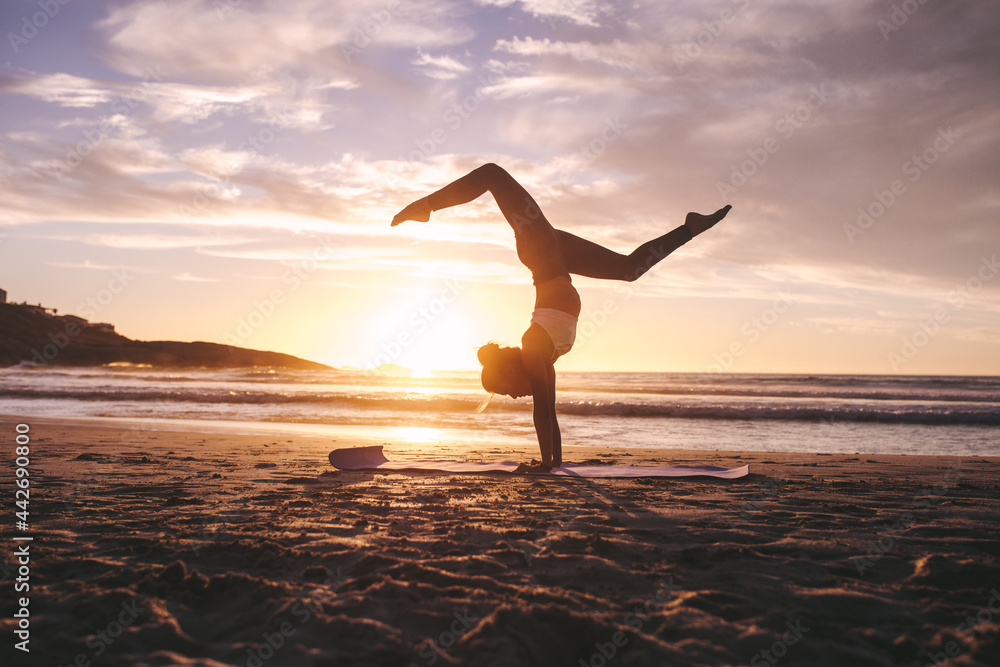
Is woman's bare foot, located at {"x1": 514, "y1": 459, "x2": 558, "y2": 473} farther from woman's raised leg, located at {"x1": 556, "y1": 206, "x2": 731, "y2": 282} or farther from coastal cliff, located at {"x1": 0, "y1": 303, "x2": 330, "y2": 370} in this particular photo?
coastal cliff, located at {"x1": 0, "y1": 303, "x2": 330, "y2": 370}

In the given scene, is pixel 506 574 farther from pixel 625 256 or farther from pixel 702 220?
pixel 702 220

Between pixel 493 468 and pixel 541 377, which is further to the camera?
pixel 493 468

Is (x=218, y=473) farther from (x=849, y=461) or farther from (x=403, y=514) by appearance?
(x=849, y=461)

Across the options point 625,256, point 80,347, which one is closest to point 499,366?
point 625,256

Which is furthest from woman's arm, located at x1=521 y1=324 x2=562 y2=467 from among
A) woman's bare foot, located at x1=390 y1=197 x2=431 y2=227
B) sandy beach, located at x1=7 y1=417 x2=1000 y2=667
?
woman's bare foot, located at x1=390 y1=197 x2=431 y2=227

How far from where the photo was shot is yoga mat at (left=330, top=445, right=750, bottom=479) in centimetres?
504

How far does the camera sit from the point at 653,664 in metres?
1.68

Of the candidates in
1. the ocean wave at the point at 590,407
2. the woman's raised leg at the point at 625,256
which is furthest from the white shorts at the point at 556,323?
the ocean wave at the point at 590,407

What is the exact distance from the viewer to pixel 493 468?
207 inches

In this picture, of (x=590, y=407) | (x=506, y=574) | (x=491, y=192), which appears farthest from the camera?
(x=590, y=407)

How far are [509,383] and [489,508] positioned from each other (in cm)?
179

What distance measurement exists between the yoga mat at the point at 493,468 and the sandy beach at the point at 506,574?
23.3 inches

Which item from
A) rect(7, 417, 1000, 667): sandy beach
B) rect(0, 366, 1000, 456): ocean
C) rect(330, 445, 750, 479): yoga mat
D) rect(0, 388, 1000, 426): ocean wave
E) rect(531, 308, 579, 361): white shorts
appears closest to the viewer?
rect(7, 417, 1000, 667): sandy beach

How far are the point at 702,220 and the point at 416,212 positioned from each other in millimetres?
2527
